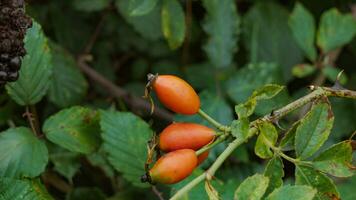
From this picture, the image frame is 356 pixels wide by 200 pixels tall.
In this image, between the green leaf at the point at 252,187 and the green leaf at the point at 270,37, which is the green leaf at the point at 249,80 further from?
the green leaf at the point at 252,187

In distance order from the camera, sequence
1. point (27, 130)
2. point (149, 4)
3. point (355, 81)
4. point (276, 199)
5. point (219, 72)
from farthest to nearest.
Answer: point (355, 81) < point (219, 72) < point (149, 4) < point (27, 130) < point (276, 199)

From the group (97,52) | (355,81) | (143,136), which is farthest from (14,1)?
(355,81)

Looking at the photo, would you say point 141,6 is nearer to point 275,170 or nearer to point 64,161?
point 64,161

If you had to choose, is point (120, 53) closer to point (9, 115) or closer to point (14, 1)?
point (9, 115)

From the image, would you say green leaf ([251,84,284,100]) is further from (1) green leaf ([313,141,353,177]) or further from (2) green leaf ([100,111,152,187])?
(2) green leaf ([100,111,152,187])

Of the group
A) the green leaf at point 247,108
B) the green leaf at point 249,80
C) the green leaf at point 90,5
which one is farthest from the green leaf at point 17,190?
the green leaf at point 90,5

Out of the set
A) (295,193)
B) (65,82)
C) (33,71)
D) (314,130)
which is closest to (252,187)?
(295,193)

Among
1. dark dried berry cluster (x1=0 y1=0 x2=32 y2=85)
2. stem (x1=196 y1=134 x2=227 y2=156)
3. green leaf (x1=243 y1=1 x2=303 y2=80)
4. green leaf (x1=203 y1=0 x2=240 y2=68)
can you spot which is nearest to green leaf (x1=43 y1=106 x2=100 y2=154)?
dark dried berry cluster (x1=0 y1=0 x2=32 y2=85)
